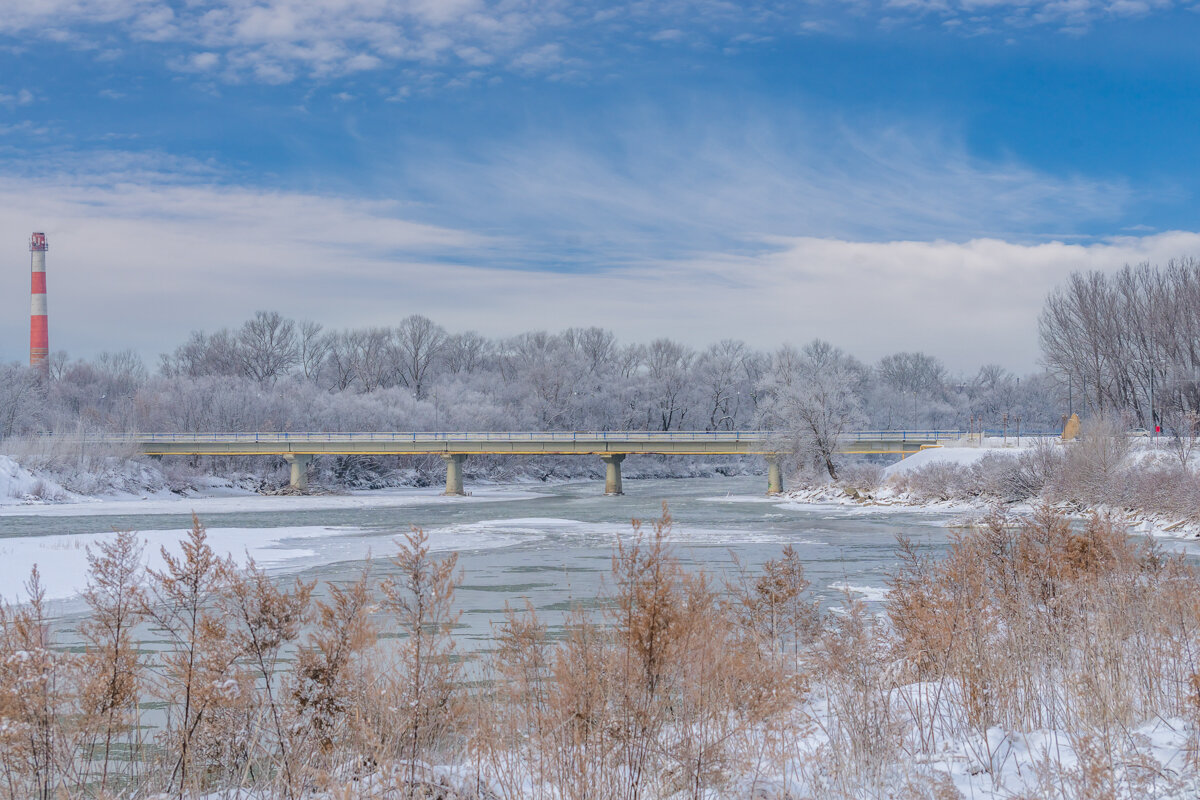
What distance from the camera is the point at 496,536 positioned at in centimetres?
3697

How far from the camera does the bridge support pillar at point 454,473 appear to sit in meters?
73.9

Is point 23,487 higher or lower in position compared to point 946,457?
lower

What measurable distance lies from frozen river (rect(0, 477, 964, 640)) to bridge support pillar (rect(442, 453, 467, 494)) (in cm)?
681

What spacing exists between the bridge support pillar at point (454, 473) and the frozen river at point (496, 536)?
22.3 feet

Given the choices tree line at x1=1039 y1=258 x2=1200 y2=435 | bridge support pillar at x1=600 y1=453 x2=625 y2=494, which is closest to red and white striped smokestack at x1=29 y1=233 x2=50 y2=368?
bridge support pillar at x1=600 y1=453 x2=625 y2=494

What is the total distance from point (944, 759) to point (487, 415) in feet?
326

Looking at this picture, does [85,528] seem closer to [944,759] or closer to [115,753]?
[115,753]

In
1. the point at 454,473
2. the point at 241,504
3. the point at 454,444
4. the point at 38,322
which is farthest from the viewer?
the point at 38,322

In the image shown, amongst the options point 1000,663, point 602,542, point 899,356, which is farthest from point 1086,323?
point 899,356

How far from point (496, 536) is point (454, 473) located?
38158 mm

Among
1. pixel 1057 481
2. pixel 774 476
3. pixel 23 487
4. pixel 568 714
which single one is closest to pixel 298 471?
pixel 23 487

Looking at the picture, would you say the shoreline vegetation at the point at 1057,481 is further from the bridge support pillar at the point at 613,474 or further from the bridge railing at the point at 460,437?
the bridge support pillar at the point at 613,474

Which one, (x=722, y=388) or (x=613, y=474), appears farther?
(x=722, y=388)

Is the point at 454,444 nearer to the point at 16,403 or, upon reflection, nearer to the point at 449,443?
the point at 449,443
